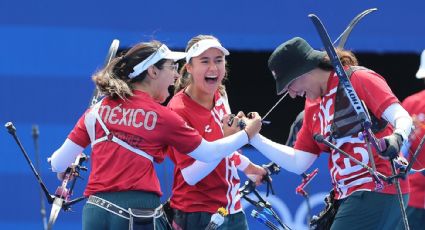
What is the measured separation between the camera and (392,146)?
4387 mm

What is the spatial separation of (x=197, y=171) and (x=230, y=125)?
1.01ft

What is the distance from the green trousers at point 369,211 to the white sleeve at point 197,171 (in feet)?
2.51

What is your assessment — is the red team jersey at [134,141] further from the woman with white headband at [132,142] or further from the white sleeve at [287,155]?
the white sleeve at [287,155]

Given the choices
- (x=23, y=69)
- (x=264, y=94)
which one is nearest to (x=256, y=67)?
(x=264, y=94)

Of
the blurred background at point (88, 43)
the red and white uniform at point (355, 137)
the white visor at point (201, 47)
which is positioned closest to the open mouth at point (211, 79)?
the white visor at point (201, 47)

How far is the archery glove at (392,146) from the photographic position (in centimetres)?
439

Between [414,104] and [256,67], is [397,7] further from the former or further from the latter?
[414,104]

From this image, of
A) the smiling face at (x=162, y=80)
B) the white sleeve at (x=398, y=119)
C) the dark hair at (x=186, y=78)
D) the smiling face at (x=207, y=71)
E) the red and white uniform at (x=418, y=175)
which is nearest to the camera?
the white sleeve at (x=398, y=119)

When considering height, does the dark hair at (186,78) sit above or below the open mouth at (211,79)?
above

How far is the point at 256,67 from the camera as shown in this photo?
378 inches

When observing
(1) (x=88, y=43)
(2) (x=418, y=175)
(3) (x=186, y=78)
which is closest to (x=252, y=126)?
(3) (x=186, y=78)

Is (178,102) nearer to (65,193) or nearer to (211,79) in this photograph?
(211,79)

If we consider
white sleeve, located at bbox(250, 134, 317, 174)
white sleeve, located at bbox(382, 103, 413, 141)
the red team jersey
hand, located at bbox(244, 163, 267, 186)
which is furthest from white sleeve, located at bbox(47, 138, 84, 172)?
white sleeve, located at bbox(382, 103, 413, 141)

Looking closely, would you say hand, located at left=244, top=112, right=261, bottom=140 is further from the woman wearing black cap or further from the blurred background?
the blurred background
